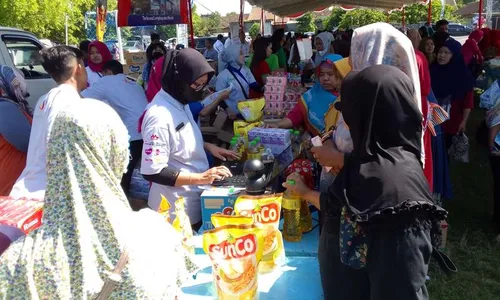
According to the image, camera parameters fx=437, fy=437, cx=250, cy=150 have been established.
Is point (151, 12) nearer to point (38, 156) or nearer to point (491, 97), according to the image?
point (38, 156)

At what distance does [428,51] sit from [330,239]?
3943 mm

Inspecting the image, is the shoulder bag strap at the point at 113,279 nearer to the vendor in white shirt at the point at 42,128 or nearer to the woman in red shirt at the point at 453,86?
the vendor in white shirt at the point at 42,128

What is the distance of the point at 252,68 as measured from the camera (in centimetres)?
652

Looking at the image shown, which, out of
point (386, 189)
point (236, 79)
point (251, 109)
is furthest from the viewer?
point (236, 79)

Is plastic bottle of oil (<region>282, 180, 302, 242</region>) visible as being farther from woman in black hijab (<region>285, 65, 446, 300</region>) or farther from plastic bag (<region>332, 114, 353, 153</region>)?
woman in black hijab (<region>285, 65, 446, 300</region>)

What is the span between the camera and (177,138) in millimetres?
2209

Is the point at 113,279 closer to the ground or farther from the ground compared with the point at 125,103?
closer to the ground

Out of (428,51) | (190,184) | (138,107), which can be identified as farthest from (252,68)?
(190,184)

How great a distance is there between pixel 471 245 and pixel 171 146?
284cm

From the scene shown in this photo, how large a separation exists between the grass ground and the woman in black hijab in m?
1.94

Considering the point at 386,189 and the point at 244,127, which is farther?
the point at 244,127

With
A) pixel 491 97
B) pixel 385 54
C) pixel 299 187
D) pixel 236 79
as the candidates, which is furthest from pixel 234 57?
pixel 299 187

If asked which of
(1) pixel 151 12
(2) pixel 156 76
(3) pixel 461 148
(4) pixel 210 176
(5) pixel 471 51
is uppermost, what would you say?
(1) pixel 151 12

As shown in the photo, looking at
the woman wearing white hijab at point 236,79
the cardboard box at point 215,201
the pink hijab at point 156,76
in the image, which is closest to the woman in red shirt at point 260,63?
the woman wearing white hijab at point 236,79
